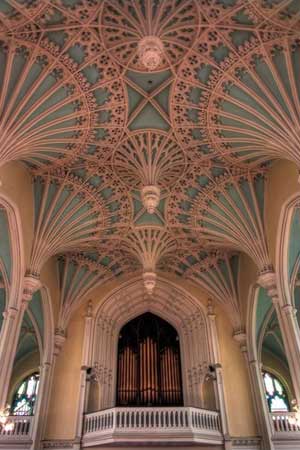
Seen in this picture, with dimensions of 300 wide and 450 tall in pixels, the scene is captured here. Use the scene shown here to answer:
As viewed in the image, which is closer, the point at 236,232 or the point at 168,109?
the point at 168,109

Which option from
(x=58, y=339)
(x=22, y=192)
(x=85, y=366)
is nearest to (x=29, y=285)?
(x=22, y=192)

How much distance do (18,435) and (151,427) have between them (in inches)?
204

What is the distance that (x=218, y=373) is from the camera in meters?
16.2

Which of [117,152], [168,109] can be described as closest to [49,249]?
[117,152]

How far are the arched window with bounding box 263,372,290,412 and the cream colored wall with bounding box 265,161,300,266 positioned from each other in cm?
929

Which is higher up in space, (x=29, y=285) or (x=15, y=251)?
(x=15, y=251)

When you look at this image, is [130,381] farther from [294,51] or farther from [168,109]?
[294,51]

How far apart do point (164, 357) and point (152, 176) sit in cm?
874

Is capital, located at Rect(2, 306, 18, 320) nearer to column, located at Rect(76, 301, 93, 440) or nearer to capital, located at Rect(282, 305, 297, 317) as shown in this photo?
column, located at Rect(76, 301, 93, 440)

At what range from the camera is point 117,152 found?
47.8 feet

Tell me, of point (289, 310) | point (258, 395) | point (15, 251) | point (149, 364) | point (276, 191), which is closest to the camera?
point (289, 310)

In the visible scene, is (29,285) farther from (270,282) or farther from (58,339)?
(270,282)

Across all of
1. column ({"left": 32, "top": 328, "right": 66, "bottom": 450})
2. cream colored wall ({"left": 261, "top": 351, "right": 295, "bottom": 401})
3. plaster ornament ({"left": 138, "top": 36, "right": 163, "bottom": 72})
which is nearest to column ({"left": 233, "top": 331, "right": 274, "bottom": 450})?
cream colored wall ({"left": 261, "top": 351, "right": 295, "bottom": 401})

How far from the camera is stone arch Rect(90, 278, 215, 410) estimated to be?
1672 centimetres
